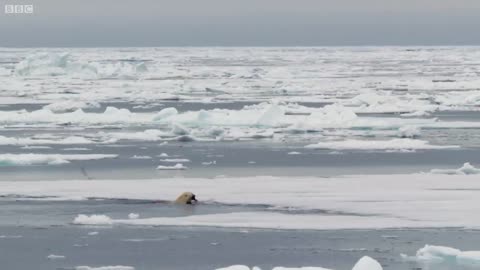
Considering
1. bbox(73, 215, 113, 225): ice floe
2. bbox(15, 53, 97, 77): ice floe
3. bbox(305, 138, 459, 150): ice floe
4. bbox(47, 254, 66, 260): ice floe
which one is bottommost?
bbox(47, 254, 66, 260): ice floe

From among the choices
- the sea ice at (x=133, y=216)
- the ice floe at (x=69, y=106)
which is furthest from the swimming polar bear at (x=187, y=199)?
the ice floe at (x=69, y=106)

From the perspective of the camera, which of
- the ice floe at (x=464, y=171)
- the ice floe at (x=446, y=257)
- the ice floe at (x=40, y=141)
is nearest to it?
the ice floe at (x=446, y=257)

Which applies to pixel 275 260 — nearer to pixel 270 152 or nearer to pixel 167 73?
pixel 270 152

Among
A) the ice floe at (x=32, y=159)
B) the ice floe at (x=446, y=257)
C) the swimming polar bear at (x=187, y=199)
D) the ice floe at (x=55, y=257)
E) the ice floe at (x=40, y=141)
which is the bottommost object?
the ice floe at (x=446, y=257)

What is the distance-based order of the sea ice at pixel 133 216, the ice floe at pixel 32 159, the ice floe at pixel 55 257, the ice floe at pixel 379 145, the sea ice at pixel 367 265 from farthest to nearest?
the ice floe at pixel 379 145
the ice floe at pixel 32 159
the sea ice at pixel 133 216
the ice floe at pixel 55 257
the sea ice at pixel 367 265

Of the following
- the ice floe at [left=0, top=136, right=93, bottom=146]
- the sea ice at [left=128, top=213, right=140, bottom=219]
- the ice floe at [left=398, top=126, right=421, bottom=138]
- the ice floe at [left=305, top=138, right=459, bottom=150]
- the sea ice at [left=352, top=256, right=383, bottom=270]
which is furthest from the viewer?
the ice floe at [left=398, top=126, right=421, bottom=138]

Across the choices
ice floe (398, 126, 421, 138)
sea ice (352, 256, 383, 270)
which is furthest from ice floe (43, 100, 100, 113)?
sea ice (352, 256, 383, 270)

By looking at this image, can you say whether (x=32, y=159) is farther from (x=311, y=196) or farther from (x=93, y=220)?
(x=93, y=220)

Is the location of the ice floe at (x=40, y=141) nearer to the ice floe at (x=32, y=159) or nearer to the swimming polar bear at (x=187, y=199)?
the ice floe at (x=32, y=159)

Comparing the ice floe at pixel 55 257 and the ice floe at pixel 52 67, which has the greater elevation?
the ice floe at pixel 52 67

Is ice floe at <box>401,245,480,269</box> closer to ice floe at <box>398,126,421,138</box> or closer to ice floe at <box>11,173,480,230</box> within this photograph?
ice floe at <box>11,173,480,230</box>

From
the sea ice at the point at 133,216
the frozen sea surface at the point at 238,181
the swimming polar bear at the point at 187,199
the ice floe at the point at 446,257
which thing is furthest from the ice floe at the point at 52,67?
the ice floe at the point at 446,257

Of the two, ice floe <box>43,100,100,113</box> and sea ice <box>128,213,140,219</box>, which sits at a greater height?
ice floe <box>43,100,100,113</box>

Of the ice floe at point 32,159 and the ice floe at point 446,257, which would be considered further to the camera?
the ice floe at point 32,159
